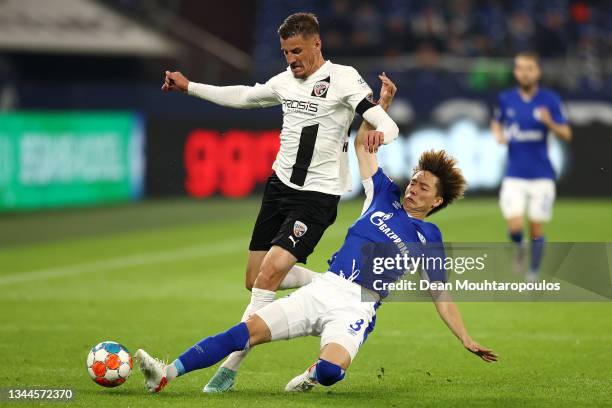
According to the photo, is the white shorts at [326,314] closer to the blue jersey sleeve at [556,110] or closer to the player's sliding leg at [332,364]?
the player's sliding leg at [332,364]

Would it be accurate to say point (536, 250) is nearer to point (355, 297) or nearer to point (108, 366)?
point (355, 297)

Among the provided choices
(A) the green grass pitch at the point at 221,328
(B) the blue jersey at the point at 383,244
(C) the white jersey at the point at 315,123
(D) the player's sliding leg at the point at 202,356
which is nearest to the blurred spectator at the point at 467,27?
(A) the green grass pitch at the point at 221,328

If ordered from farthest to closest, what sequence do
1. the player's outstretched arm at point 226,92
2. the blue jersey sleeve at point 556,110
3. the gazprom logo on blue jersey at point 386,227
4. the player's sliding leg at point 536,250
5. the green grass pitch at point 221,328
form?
the blue jersey sleeve at point 556,110, the player's sliding leg at point 536,250, the player's outstretched arm at point 226,92, the green grass pitch at point 221,328, the gazprom logo on blue jersey at point 386,227

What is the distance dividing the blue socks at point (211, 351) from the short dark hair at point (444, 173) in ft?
4.90

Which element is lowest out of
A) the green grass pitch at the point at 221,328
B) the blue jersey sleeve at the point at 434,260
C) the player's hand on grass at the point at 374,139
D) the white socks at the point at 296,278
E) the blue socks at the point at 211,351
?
the green grass pitch at the point at 221,328

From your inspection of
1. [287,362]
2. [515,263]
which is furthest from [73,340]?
[515,263]

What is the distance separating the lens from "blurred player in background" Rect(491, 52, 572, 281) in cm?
1274

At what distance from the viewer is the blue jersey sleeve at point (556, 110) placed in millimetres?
12961

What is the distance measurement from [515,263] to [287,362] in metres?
4.51

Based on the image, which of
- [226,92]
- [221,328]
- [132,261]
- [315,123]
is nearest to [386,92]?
[315,123]

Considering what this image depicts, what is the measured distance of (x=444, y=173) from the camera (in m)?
7.32

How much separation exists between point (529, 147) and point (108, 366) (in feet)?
23.7

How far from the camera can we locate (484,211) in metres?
20.3

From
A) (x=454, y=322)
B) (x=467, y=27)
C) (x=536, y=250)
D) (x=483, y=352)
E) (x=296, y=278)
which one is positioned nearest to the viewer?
(x=483, y=352)
